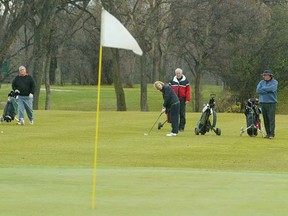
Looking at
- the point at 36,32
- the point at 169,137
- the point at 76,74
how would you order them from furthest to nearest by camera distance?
the point at 76,74 < the point at 36,32 < the point at 169,137

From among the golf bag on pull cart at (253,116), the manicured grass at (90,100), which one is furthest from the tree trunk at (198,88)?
the golf bag on pull cart at (253,116)

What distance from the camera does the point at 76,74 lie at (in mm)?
94250

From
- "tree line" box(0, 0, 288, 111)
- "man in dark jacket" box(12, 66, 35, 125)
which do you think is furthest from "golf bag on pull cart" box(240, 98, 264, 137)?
"tree line" box(0, 0, 288, 111)

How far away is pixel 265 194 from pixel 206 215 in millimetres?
1968

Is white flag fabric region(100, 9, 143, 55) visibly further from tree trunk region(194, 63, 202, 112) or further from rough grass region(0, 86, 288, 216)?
tree trunk region(194, 63, 202, 112)

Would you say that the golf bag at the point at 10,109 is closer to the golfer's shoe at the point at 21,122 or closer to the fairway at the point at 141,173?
the golfer's shoe at the point at 21,122

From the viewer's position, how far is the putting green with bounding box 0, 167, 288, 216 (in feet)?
29.1

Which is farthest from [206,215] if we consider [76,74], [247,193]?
[76,74]

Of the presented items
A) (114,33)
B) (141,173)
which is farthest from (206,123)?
(114,33)

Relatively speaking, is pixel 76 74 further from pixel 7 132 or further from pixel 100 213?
pixel 100 213

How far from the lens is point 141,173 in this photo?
12.8m

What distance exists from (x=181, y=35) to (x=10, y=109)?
31.9m

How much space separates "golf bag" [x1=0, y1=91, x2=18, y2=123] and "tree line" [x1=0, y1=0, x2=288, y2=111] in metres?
22.2

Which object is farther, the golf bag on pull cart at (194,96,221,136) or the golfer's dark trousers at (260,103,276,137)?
the golf bag on pull cart at (194,96,221,136)
